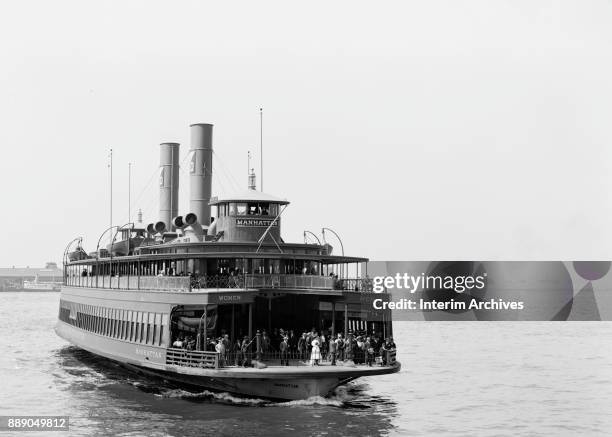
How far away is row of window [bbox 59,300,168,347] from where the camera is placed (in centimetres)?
3969

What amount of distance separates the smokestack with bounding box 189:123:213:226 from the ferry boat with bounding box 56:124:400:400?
11.1 metres

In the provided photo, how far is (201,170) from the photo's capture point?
6066cm

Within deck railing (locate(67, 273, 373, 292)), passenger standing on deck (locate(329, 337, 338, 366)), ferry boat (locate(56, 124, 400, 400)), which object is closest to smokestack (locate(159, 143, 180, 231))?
ferry boat (locate(56, 124, 400, 400))

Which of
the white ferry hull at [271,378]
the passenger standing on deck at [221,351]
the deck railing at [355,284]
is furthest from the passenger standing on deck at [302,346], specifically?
the passenger standing on deck at [221,351]

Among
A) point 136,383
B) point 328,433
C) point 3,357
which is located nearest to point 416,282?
point 3,357

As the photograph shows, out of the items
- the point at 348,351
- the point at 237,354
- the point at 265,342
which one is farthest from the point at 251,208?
the point at 348,351

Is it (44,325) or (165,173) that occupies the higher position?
(165,173)

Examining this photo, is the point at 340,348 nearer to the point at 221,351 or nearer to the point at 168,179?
the point at 221,351

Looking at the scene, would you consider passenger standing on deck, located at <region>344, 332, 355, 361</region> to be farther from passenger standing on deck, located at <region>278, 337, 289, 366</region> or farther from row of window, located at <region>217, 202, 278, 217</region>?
row of window, located at <region>217, 202, 278, 217</region>

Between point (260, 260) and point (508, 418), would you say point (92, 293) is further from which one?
point (508, 418)

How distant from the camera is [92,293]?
54.3 m

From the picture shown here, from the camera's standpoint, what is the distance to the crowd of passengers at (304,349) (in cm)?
3494

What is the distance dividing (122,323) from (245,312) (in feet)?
31.0

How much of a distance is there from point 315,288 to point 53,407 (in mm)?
13554
